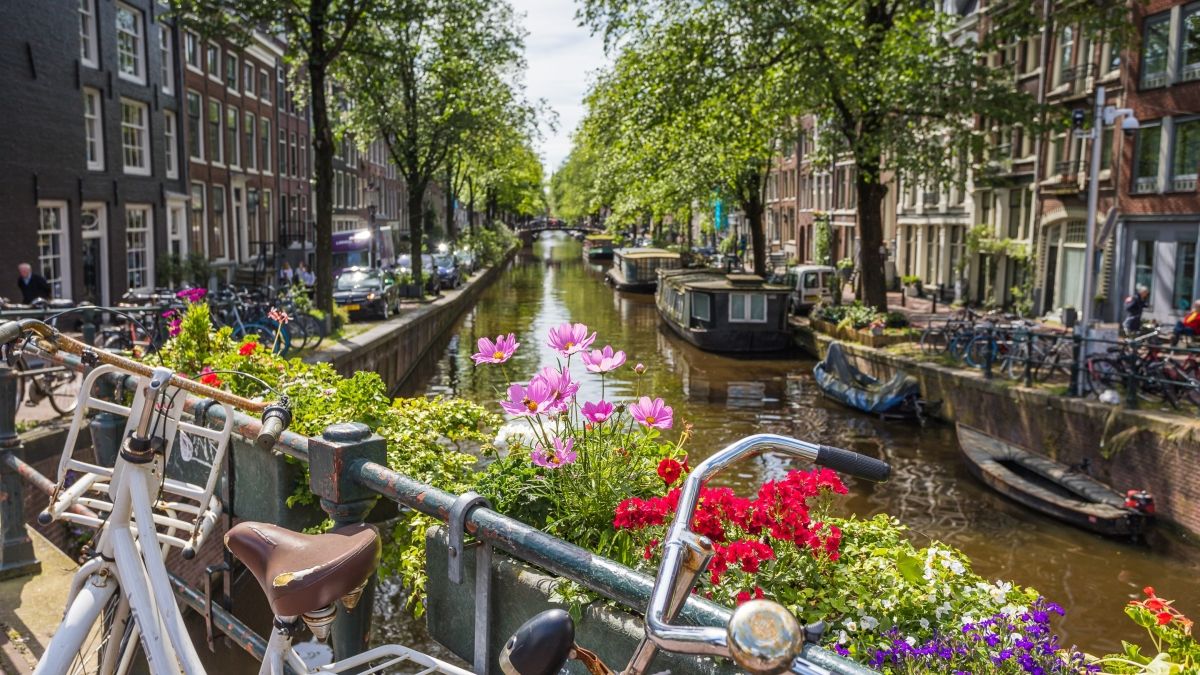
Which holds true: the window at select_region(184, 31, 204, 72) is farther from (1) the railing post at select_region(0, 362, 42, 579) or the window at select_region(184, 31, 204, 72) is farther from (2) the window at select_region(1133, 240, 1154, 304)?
(2) the window at select_region(1133, 240, 1154, 304)

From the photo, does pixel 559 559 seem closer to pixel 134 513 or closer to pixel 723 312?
pixel 134 513

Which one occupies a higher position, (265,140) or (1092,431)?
(265,140)

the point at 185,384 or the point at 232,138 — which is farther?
the point at 232,138

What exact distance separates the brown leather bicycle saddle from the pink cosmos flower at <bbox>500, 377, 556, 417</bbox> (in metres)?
1.14

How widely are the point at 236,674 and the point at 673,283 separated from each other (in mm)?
29024

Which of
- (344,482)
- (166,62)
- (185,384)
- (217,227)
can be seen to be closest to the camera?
(185,384)

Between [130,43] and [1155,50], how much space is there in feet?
82.6

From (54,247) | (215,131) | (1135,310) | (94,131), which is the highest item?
(215,131)

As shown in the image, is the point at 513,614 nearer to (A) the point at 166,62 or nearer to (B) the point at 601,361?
(B) the point at 601,361

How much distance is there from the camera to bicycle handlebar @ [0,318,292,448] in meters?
2.72

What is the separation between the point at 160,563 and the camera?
2.47 meters

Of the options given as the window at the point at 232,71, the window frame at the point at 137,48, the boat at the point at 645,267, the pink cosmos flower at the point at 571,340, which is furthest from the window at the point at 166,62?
the boat at the point at 645,267

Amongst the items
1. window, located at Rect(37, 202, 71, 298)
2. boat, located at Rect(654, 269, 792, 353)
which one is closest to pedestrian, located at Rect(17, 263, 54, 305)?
window, located at Rect(37, 202, 71, 298)

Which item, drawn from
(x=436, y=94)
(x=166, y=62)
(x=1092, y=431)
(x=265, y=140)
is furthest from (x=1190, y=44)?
(x=265, y=140)
